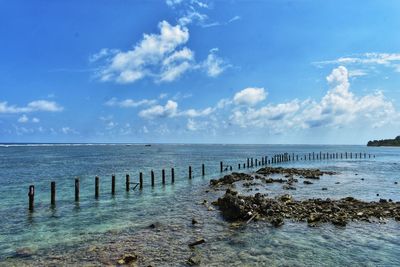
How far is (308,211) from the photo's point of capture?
1980 cm

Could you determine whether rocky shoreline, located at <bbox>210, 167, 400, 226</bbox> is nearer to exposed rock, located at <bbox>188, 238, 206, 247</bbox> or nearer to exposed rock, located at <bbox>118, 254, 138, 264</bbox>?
exposed rock, located at <bbox>188, 238, 206, 247</bbox>

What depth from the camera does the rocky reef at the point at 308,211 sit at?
18.4 meters

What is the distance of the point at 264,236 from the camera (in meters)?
15.7

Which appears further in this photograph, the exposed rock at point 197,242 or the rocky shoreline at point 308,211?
the rocky shoreline at point 308,211

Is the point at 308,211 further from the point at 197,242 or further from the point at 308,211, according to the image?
the point at 197,242

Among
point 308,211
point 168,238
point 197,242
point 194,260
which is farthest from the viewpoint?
point 308,211

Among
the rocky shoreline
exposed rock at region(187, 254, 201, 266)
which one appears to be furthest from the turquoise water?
the rocky shoreline

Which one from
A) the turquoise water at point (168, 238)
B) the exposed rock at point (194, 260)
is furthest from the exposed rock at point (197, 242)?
the exposed rock at point (194, 260)

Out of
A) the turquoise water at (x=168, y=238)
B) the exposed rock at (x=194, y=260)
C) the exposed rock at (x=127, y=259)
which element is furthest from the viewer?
the turquoise water at (x=168, y=238)

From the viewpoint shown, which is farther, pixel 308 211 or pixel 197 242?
pixel 308 211

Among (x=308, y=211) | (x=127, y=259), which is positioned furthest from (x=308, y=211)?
(x=127, y=259)

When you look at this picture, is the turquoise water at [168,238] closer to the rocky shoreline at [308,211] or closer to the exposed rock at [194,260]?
the exposed rock at [194,260]

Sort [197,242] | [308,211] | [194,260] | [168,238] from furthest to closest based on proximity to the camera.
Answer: [308,211], [168,238], [197,242], [194,260]

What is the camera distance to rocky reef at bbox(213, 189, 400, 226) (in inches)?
723
